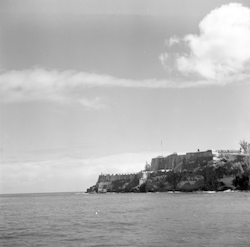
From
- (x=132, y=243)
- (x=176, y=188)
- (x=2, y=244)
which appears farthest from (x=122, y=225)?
(x=176, y=188)

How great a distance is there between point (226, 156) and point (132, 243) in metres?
A: 99.0

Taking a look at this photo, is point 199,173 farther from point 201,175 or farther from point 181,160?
point 181,160

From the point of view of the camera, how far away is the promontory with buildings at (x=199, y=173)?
108500 mm

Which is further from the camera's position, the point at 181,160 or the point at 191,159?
the point at 181,160

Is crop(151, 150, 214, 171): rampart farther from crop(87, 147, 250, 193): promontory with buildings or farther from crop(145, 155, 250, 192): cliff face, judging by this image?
crop(145, 155, 250, 192): cliff face

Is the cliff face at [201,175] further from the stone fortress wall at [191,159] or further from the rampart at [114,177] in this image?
the rampart at [114,177]

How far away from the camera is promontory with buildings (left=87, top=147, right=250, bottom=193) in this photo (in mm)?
108500

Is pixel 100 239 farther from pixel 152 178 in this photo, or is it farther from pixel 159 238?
pixel 152 178

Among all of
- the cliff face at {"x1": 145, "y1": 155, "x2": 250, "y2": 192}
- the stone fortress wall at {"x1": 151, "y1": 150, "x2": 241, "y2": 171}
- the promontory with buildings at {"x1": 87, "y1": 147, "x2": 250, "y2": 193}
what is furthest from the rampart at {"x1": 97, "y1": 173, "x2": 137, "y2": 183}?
the cliff face at {"x1": 145, "y1": 155, "x2": 250, "y2": 192}

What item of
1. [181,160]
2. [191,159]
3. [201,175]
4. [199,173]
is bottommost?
[201,175]

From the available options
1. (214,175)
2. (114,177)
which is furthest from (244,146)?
(114,177)

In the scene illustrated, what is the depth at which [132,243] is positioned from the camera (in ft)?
69.8

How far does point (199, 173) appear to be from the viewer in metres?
115

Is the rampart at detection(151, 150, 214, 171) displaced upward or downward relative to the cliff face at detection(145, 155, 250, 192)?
upward
